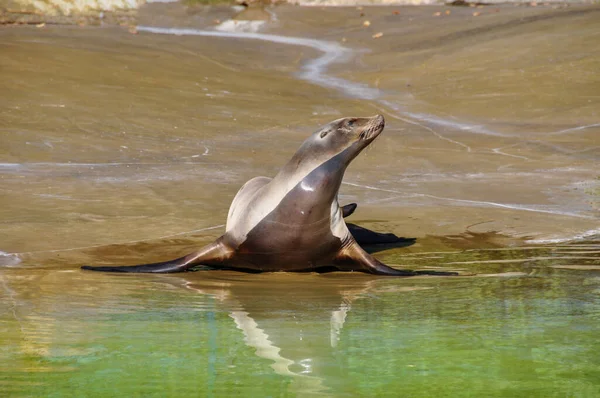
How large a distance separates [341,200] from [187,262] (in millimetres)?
3337

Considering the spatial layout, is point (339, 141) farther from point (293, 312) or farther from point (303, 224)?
point (293, 312)

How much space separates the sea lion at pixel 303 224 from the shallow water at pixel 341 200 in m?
0.16

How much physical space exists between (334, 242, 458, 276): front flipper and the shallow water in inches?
5.6

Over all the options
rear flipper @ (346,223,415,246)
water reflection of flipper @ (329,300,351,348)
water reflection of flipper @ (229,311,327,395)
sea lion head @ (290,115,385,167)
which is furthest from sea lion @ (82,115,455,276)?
water reflection of flipper @ (229,311,327,395)

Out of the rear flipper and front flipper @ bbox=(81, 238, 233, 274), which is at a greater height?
the rear flipper

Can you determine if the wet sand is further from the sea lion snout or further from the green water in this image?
the green water

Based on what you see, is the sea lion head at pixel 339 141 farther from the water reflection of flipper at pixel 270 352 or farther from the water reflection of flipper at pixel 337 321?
the water reflection of flipper at pixel 270 352

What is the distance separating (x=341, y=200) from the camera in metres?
10.2

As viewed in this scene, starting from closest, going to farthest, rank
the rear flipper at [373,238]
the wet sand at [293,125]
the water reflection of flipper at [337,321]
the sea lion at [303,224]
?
the water reflection of flipper at [337,321] → the sea lion at [303,224] → the rear flipper at [373,238] → the wet sand at [293,125]

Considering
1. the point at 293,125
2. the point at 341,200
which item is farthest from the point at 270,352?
the point at 293,125

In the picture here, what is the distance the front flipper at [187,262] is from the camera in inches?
272

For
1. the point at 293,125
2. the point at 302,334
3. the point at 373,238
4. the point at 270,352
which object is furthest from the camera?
the point at 293,125

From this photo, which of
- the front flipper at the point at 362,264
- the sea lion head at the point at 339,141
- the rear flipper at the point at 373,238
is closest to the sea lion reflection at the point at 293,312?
the front flipper at the point at 362,264

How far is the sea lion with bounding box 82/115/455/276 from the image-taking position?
7098mm
